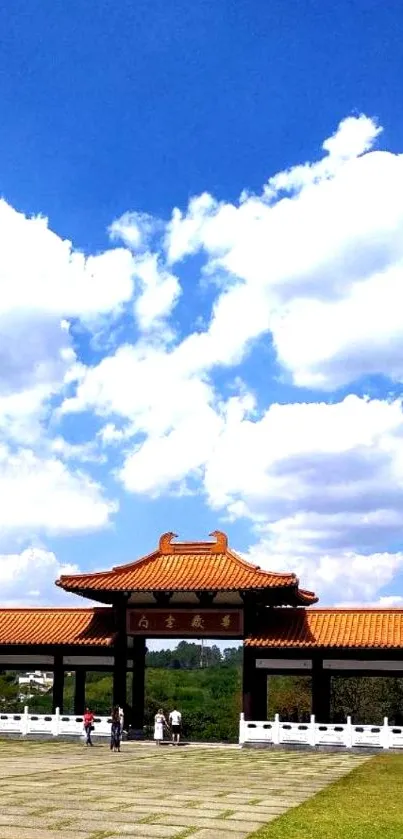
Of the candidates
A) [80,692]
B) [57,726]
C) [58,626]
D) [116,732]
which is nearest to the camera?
[116,732]

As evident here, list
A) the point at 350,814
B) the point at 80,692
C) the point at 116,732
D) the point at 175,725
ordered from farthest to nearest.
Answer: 1. the point at 80,692
2. the point at 175,725
3. the point at 116,732
4. the point at 350,814

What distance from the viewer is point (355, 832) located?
1059cm

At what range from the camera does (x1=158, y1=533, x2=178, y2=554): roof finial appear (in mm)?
29938

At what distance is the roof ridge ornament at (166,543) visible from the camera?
29938 millimetres

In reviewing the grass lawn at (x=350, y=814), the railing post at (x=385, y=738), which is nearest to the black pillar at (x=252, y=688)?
the railing post at (x=385, y=738)

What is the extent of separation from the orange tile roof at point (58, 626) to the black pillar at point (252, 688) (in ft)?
13.8

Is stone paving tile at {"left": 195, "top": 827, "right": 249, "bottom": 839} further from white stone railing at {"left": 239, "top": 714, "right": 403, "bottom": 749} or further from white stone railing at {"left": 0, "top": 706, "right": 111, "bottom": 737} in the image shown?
white stone railing at {"left": 0, "top": 706, "right": 111, "bottom": 737}

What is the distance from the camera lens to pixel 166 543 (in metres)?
30.1

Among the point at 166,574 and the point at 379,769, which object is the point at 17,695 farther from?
the point at 379,769

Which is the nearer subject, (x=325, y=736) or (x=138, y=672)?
(x=325, y=736)

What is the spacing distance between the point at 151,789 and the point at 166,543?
1535 centimetres

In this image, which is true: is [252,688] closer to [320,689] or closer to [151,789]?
[320,689]

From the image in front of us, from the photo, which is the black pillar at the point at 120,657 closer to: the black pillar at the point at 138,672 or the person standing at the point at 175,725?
the black pillar at the point at 138,672

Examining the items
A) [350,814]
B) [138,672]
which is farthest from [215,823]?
[138,672]
